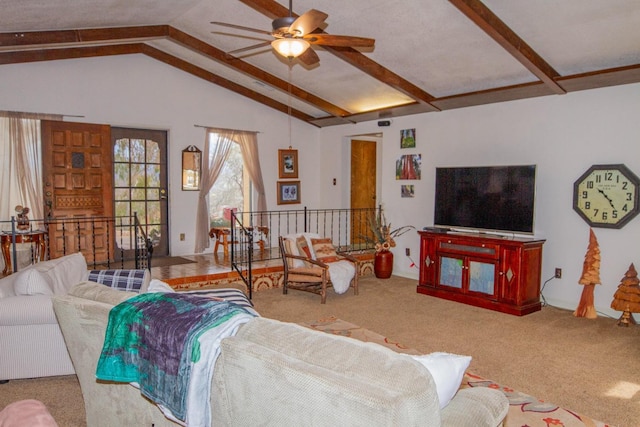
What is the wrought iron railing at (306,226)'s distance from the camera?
24.8ft

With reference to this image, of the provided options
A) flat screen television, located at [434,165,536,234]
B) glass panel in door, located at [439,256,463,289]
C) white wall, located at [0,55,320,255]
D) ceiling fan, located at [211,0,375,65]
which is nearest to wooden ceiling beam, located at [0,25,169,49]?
white wall, located at [0,55,320,255]

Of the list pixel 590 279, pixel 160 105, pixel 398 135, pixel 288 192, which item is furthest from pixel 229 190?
pixel 590 279

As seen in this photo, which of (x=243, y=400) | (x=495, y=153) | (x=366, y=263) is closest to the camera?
(x=243, y=400)

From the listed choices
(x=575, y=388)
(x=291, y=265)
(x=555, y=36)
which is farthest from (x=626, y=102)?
(x=291, y=265)

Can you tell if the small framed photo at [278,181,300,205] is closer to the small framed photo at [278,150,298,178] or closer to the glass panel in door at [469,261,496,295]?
the small framed photo at [278,150,298,178]

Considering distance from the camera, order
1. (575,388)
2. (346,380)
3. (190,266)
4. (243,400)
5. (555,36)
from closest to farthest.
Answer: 1. (346,380)
2. (243,400)
3. (575,388)
4. (555,36)
5. (190,266)

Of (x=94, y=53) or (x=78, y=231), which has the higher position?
(x=94, y=53)

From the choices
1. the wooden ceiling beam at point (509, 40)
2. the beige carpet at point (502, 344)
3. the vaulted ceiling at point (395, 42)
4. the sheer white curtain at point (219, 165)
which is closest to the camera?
the beige carpet at point (502, 344)

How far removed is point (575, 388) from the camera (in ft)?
10.7

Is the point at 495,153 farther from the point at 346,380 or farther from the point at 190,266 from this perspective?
the point at 346,380

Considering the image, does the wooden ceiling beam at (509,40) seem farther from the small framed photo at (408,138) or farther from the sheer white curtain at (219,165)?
the sheer white curtain at (219,165)

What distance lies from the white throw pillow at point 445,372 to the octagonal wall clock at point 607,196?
412 centimetres

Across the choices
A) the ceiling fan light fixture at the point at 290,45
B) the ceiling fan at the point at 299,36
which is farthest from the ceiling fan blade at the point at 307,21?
the ceiling fan light fixture at the point at 290,45

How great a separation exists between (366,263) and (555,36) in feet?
13.6
